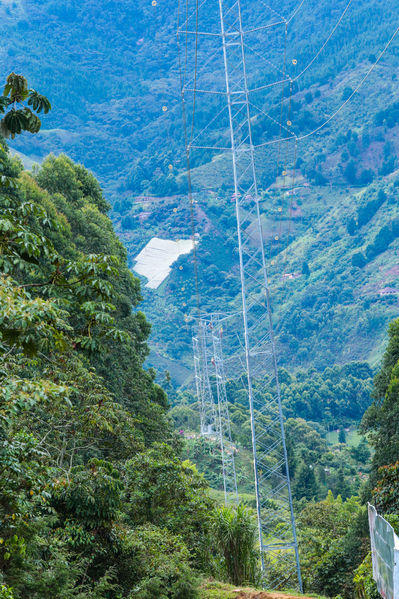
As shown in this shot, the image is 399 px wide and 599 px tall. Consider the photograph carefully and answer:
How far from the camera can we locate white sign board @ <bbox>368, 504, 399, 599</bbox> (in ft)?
18.9

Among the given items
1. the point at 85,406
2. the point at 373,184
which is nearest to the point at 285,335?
the point at 373,184

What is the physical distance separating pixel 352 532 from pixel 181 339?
106 metres

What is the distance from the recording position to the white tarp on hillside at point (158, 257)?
146 m

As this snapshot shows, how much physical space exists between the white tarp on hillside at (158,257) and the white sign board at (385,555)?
13661 centimetres

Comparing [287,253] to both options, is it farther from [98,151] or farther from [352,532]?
[352,532]

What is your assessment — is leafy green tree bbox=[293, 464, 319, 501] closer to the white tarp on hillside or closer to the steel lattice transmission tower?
the steel lattice transmission tower

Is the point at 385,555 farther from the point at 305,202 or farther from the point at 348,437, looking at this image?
the point at 305,202

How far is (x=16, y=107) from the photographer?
780 cm

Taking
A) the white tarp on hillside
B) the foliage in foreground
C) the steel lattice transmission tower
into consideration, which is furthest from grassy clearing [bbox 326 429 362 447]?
the foliage in foreground

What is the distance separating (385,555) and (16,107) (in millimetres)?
6470

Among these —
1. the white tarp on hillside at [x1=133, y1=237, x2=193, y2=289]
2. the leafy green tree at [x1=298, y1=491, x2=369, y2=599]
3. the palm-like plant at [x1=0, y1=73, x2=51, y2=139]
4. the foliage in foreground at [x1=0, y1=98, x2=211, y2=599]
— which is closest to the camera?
the foliage in foreground at [x1=0, y1=98, x2=211, y2=599]

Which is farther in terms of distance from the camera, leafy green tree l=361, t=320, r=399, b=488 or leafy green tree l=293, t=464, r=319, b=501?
leafy green tree l=293, t=464, r=319, b=501

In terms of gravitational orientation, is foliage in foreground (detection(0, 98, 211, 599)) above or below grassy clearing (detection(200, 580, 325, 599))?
above

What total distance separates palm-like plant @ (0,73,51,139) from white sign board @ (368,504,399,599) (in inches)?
226
